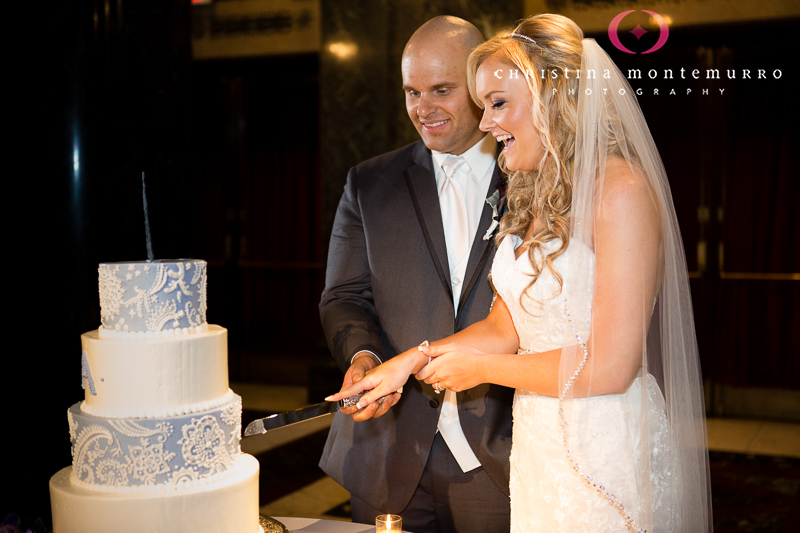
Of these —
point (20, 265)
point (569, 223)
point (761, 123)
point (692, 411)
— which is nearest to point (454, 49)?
point (569, 223)

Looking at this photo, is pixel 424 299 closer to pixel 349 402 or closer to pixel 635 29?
pixel 349 402

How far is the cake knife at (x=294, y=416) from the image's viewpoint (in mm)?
1900

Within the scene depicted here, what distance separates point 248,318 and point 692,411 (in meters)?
7.70

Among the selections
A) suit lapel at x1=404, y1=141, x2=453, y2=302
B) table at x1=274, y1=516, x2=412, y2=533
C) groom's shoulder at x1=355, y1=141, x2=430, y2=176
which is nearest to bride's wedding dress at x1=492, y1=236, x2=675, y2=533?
suit lapel at x1=404, y1=141, x2=453, y2=302

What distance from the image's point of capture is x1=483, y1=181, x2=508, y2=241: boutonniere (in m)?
2.44

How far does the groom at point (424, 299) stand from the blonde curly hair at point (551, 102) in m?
0.41

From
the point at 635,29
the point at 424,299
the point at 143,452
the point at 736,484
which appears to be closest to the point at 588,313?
the point at 424,299

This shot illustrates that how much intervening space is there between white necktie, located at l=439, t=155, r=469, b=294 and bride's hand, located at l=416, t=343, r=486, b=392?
0.40 meters

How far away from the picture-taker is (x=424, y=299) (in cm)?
252

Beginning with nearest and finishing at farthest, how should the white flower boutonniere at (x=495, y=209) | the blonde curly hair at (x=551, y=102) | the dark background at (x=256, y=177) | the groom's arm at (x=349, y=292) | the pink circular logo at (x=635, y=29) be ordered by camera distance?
the blonde curly hair at (x=551, y=102)
the white flower boutonniere at (x=495, y=209)
the groom's arm at (x=349, y=292)
the dark background at (x=256, y=177)
the pink circular logo at (x=635, y=29)

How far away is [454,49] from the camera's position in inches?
104

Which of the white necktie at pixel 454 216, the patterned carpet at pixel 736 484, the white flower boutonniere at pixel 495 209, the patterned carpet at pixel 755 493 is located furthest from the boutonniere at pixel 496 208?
the patterned carpet at pixel 755 493

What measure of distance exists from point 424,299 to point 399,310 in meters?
0.11

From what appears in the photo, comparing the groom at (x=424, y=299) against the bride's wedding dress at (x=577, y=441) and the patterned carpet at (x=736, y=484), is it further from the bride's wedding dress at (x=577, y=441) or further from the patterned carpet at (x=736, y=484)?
the patterned carpet at (x=736, y=484)
